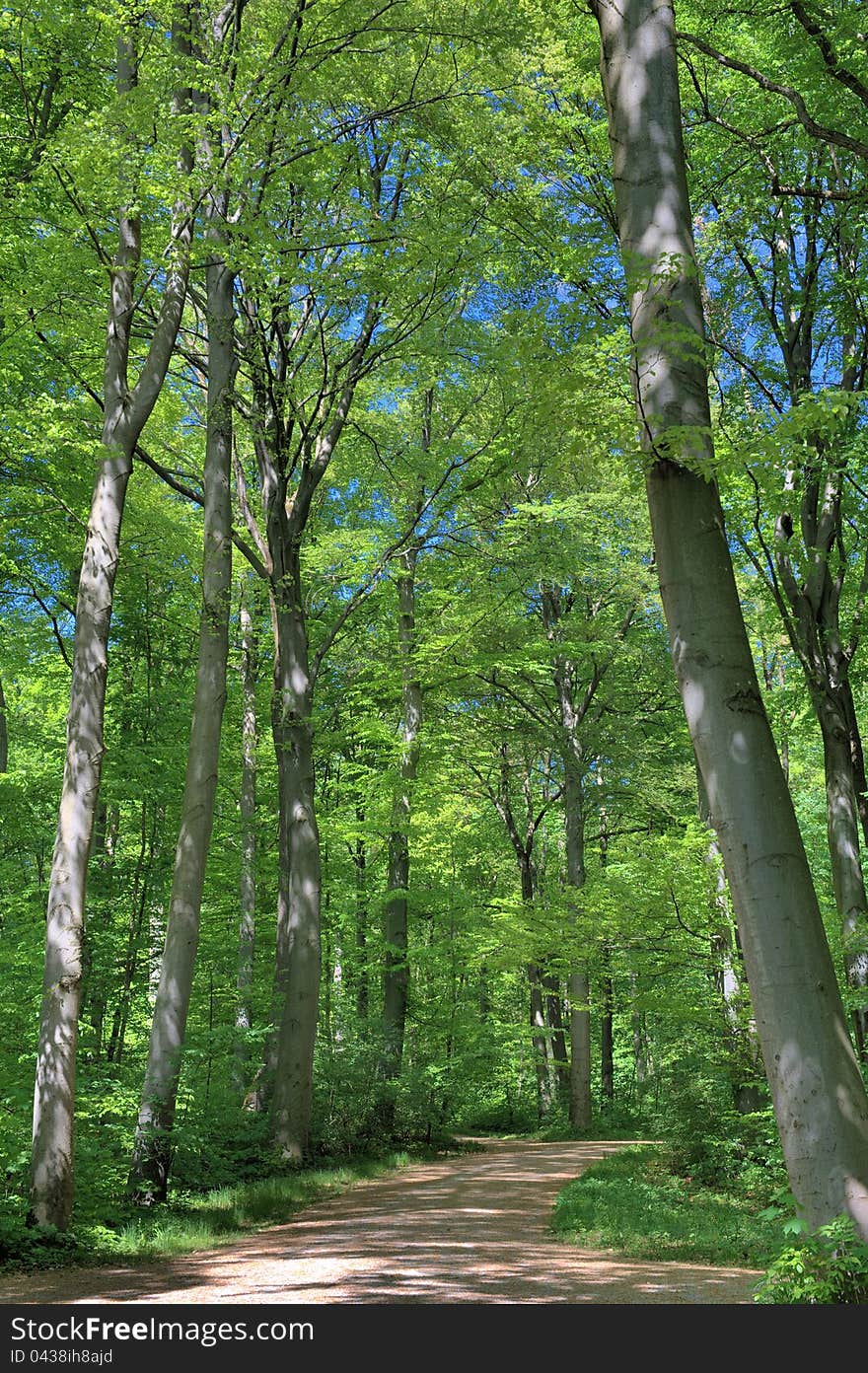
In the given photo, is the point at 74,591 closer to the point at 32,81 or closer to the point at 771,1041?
the point at 32,81

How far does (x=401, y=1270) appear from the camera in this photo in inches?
240

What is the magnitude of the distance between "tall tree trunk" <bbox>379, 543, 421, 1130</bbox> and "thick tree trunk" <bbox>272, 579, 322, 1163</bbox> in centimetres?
295

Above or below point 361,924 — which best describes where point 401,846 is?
above

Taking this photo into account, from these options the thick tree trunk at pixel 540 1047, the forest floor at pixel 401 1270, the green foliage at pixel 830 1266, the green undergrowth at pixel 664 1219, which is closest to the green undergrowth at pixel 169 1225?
the forest floor at pixel 401 1270

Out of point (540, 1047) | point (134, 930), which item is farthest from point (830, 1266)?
point (540, 1047)

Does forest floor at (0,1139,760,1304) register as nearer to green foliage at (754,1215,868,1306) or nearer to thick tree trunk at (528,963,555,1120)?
green foliage at (754,1215,868,1306)

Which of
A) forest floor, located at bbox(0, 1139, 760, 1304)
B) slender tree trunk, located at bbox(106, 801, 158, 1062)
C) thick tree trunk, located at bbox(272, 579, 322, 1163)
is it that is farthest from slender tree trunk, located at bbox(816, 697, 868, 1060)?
slender tree trunk, located at bbox(106, 801, 158, 1062)

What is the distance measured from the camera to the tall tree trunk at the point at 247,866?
553 inches

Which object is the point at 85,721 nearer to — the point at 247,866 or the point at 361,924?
the point at 247,866

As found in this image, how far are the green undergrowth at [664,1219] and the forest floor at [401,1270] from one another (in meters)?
0.29

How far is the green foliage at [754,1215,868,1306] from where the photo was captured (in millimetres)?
3809

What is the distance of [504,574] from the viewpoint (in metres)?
17.5

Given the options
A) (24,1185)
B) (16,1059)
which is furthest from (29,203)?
(24,1185)

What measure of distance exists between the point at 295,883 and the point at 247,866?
219 centimetres
